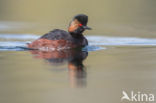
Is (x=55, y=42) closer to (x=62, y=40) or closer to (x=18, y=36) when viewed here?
(x=62, y=40)

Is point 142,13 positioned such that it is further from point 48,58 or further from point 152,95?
point 152,95

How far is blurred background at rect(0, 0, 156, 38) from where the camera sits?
2174 cm

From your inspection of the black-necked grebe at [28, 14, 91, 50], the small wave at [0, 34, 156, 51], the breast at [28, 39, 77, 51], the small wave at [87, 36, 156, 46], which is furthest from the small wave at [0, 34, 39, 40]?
the breast at [28, 39, 77, 51]

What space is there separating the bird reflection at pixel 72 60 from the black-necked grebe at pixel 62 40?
1.06 ft

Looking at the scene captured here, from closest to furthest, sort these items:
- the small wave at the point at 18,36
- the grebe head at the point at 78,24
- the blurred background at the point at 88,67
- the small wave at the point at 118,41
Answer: the blurred background at the point at 88,67 → the grebe head at the point at 78,24 → the small wave at the point at 118,41 → the small wave at the point at 18,36

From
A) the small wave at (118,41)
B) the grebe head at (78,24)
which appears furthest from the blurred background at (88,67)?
the grebe head at (78,24)

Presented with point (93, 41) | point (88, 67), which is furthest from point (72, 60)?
point (93, 41)

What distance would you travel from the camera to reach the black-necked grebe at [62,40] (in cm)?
1548

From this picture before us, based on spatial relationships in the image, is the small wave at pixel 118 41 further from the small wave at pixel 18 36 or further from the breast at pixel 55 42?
the small wave at pixel 18 36

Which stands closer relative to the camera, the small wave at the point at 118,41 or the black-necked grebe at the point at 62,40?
the black-necked grebe at the point at 62,40

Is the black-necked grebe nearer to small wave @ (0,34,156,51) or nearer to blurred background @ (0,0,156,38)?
small wave @ (0,34,156,51)

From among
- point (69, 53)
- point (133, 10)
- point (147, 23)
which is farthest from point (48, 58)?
point (133, 10)

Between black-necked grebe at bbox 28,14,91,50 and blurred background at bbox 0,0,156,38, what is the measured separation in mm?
4127

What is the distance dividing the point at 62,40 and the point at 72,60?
2.18 m
